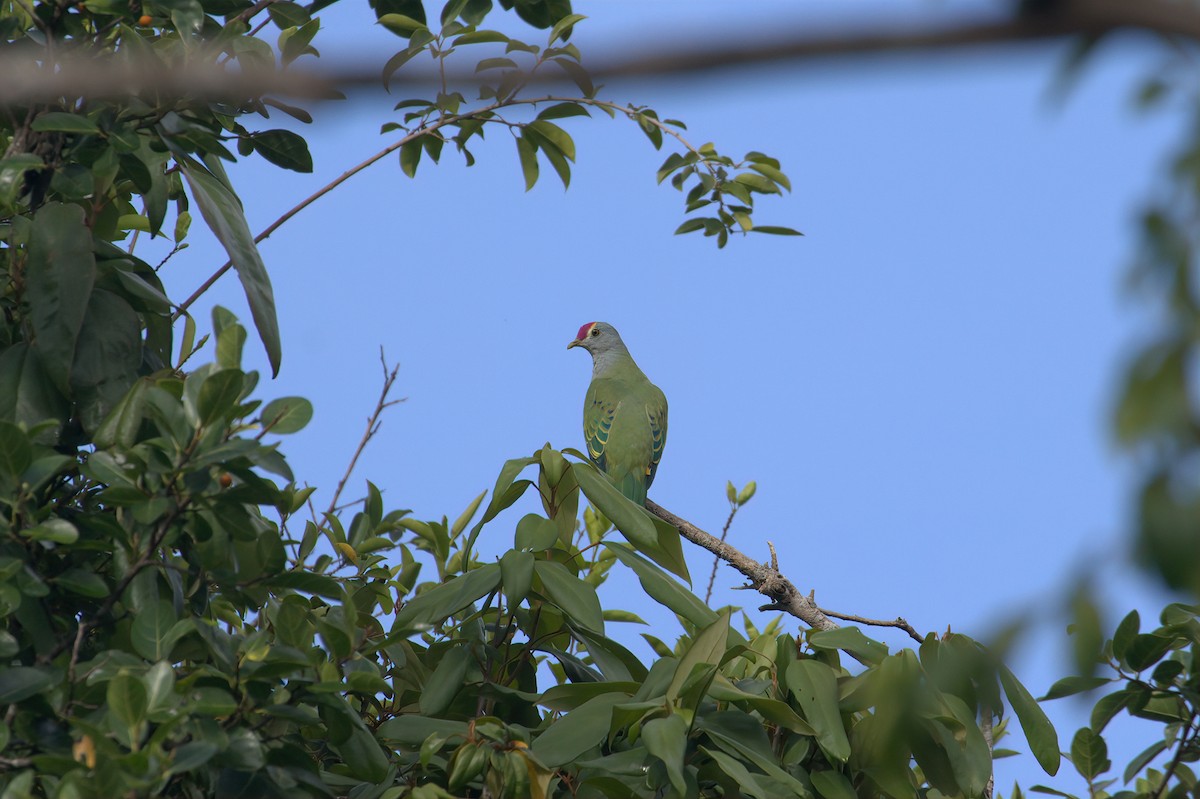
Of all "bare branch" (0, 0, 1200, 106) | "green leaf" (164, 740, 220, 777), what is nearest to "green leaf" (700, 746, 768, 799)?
"green leaf" (164, 740, 220, 777)

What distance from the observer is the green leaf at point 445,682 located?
2551mm

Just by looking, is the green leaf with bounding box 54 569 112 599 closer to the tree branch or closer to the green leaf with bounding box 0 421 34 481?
the green leaf with bounding box 0 421 34 481

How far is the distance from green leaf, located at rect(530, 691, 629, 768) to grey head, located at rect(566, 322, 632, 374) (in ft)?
17.9

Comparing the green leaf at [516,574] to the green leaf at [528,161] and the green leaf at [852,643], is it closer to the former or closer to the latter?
the green leaf at [852,643]

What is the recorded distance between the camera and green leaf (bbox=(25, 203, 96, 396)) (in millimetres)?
2305

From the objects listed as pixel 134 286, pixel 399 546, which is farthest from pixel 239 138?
pixel 399 546

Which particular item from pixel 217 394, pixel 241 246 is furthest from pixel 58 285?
pixel 217 394

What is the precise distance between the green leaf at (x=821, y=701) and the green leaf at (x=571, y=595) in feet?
1.56

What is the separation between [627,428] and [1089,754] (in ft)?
13.1

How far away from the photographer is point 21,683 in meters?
1.93

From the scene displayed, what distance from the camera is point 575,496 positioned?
2.95m

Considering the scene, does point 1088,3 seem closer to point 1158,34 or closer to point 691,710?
point 1158,34

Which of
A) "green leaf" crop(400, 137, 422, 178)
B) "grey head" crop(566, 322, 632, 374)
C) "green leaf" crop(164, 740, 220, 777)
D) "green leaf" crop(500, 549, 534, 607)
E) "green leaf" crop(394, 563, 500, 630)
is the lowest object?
"green leaf" crop(164, 740, 220, 777)

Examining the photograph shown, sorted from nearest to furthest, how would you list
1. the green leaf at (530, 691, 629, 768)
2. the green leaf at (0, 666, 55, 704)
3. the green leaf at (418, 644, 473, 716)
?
1. the green leaf at (0, 666, 55, 704)
2. the green leaf at (530, 691, 629, 768)
3. the green leaf at (418, 644, 473, 716)
